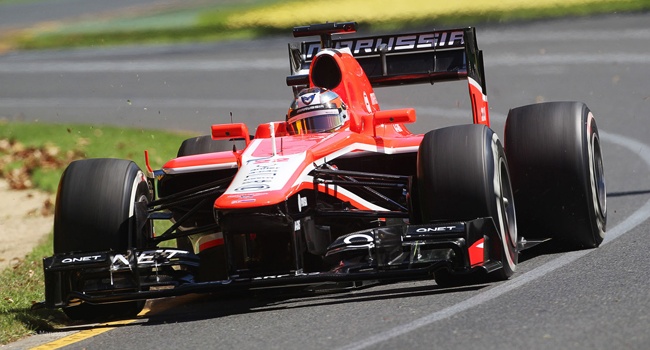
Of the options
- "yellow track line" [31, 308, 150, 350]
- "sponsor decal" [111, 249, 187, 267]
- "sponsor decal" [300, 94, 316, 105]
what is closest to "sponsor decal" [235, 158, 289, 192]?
"sponsor decal" [111, 249, 187, 267]

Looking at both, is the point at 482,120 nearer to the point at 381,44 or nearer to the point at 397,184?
the point at 381,44

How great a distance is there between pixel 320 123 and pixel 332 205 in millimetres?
965

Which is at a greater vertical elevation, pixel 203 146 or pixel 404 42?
pixel 404 42

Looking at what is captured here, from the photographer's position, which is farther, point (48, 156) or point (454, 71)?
point (48, 156)

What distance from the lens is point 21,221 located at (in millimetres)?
13406

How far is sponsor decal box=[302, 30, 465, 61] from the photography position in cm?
1082

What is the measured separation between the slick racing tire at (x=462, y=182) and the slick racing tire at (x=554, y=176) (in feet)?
3.48

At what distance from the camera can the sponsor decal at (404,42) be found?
426 inches

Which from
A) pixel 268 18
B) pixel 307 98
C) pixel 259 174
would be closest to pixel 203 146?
pixel 307 98

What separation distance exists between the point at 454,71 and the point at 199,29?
11.8 metres

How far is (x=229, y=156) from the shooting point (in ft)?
29.7

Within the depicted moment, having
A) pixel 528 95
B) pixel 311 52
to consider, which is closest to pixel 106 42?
pixel 528 95

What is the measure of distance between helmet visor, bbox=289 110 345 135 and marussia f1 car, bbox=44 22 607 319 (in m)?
0.01

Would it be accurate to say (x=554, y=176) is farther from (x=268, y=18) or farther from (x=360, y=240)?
(x=268, y=18)
